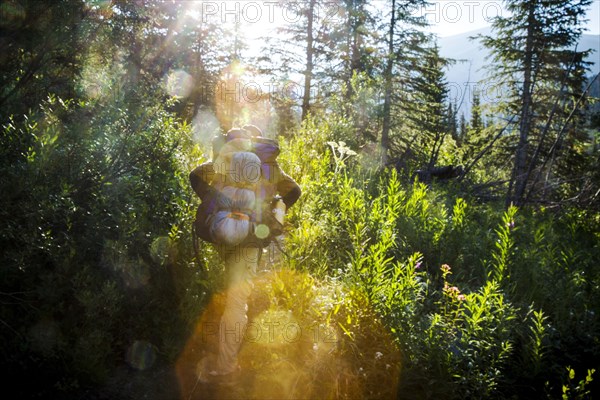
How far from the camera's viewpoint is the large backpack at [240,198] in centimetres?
331

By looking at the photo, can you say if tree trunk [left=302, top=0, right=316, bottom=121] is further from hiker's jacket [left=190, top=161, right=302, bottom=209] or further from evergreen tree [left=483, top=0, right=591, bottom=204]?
hiker's jacket [left=190, top=161, right=302, bottom=209]

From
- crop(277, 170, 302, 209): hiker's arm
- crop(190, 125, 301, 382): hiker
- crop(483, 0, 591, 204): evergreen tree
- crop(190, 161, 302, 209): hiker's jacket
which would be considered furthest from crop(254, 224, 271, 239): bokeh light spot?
crop(483, 0, 591, 204): evergreen tree

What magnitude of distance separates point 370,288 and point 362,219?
1.63m

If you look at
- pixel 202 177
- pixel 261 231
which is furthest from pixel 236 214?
pixel 202 177

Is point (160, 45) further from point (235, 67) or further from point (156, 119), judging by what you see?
point (156, 119)

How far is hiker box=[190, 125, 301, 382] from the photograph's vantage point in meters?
3.38

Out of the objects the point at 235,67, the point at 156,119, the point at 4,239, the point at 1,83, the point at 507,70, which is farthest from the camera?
the point at 235,67

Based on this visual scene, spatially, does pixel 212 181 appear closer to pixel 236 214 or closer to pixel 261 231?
pixel 236 214

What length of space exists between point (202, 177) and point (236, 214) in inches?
27.2

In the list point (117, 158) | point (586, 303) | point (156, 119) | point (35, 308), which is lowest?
point (586, 303)

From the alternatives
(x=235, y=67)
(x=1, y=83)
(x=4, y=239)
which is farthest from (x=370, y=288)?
(x=235, y=67)

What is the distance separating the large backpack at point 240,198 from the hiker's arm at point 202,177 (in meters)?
0.10

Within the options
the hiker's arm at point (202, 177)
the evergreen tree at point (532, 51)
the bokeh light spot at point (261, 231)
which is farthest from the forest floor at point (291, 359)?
the evergreen tree at point (532, 51)

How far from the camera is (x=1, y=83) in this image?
12.7 ft
